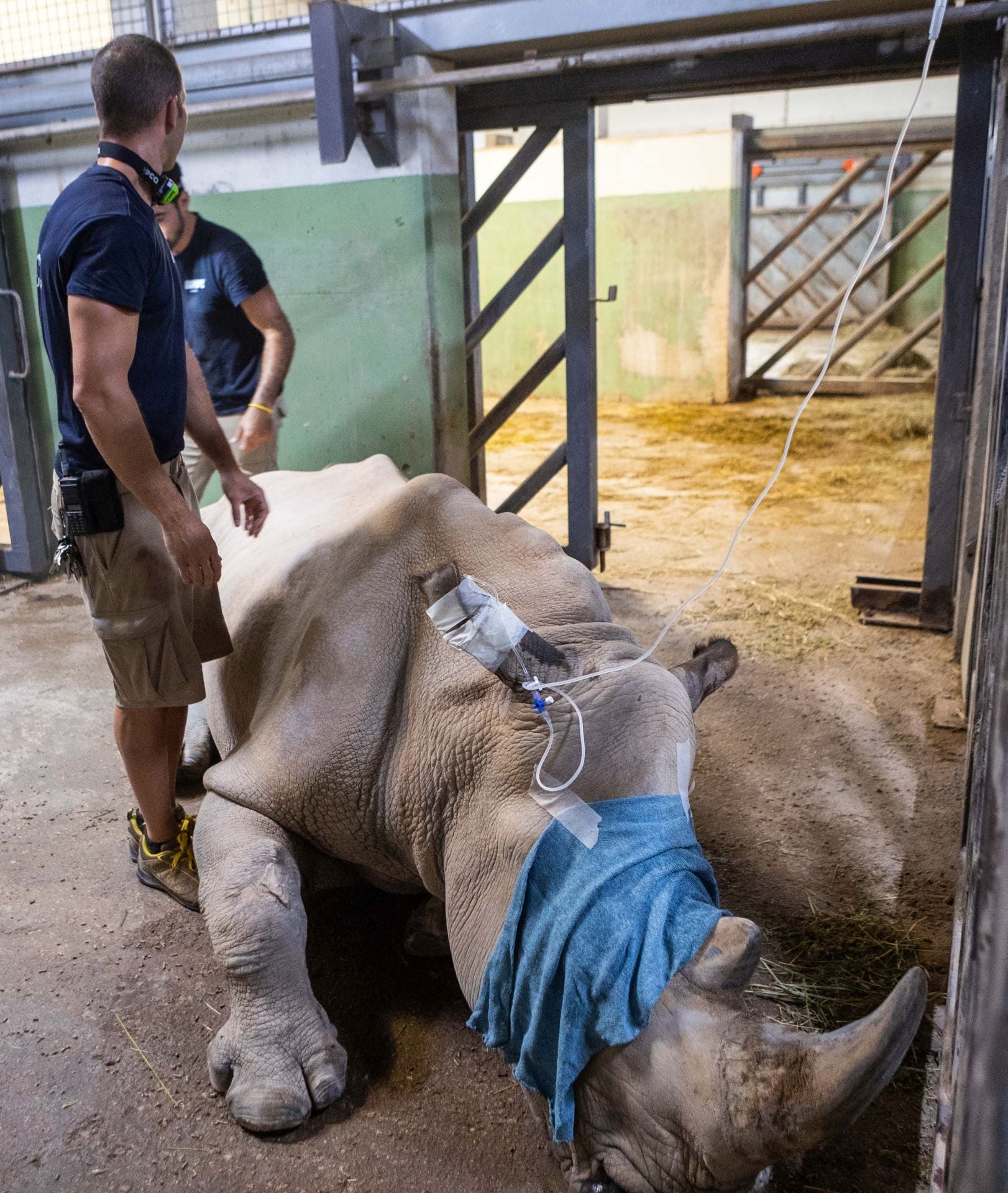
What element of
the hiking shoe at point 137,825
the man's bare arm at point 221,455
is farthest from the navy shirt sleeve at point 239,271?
the hiking shoe at point 137,825

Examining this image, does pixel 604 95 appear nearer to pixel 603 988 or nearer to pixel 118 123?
pixel 118 123

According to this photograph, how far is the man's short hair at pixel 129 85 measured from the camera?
2842mm

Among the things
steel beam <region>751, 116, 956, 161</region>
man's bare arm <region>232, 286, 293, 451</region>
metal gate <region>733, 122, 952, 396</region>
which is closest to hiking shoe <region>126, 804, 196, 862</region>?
man's bare arm <region>232, 286, 293, 451</region>

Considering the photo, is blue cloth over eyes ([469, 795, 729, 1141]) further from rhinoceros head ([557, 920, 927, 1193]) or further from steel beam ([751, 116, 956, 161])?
steel beam ([751, 116, 956, 161])

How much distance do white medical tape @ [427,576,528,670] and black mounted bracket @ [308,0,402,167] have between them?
3.86 meters

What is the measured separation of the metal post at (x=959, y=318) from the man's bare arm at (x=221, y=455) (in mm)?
3127

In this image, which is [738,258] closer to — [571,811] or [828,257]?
[828,257]

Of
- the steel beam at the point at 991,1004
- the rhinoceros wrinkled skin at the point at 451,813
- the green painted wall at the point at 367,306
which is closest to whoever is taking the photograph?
the steel beam at the point at 991,1004

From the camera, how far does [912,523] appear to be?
7172 mm

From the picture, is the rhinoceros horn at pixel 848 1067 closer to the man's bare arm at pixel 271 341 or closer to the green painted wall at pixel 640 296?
the man's bare arm at pixel 271 341

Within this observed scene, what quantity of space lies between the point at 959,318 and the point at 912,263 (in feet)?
43.1

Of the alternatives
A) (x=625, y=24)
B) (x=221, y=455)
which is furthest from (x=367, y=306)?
(x=221, y=455)

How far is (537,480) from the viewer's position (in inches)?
239

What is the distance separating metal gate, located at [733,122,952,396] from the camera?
10.8 m
